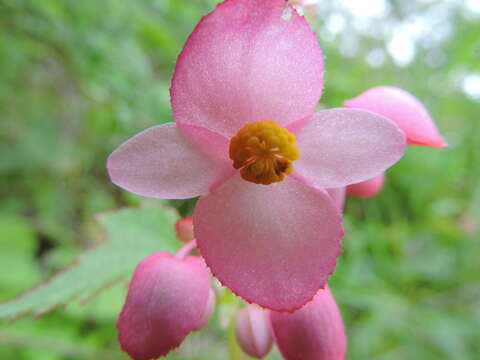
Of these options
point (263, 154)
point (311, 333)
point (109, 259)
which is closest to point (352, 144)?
point (263, 154)

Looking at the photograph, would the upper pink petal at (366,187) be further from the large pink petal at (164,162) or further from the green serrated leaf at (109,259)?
the green serrated leaf at (109,259)

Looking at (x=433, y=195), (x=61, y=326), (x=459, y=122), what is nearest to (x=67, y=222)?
(x=61, y=326)

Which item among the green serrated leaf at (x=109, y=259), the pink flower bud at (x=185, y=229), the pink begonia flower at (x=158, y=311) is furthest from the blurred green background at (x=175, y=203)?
the pink begonia flower at (x=158, y=311)

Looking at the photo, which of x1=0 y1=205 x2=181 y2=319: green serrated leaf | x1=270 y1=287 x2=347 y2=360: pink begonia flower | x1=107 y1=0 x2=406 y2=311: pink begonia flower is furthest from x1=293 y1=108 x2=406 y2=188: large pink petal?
x1=0 y1=205 x2=181 y2=319: green serrated leaf

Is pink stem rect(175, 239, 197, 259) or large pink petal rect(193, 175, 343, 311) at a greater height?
large pink petal rect(193, 175, 343, 311)

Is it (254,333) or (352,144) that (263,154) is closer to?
(352,144)

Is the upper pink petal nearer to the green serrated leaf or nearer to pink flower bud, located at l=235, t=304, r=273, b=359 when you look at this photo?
pink flower bud, located at l=235, t=304, r=273, b=359
